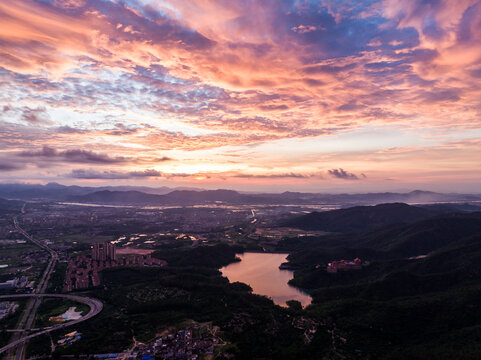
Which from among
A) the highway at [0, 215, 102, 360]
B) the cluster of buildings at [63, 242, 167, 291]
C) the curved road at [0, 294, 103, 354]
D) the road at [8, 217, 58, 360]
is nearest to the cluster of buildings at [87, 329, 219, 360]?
the road at [8, 217, 58, 360]

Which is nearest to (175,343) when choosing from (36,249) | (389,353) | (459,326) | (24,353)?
(24,353)

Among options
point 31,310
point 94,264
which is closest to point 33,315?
point 31,310

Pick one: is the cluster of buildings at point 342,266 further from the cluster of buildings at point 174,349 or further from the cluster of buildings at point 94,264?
the cluster of buildings at point 174,349

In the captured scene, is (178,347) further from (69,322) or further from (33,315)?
(33,315)

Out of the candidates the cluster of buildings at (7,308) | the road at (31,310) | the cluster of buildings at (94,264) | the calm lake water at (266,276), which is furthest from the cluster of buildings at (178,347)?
the cluster of buildings at (94,264)

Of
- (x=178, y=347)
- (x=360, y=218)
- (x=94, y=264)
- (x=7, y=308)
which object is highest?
(x=360, y=218)

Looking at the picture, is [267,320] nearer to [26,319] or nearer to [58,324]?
[58,324]

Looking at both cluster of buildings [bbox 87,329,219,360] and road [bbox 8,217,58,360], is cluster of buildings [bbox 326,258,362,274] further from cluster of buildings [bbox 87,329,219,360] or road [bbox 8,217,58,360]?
road [bbox 8,217,58,360]
